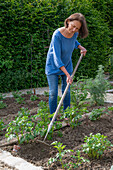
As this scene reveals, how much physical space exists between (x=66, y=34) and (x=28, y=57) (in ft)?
12.1

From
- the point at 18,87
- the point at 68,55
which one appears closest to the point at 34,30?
the point at 18,87

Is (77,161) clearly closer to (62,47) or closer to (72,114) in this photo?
(72,114)

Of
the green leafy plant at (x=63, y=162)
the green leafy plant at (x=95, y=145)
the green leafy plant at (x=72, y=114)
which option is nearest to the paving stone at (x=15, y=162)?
the green leafy plant at (x=63, y=162)

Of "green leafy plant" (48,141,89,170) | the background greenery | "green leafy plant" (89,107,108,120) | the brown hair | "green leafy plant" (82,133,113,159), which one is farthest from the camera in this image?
the background greenery

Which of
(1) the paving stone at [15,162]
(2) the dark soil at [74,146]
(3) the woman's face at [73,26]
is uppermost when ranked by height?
(3) the woman's face at [73,26]

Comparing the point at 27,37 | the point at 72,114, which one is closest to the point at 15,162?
the point at 72,114

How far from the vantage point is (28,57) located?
668 centimetres

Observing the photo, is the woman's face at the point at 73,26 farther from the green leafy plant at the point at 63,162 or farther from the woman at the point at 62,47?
the green leafy plant at the point at 63,162

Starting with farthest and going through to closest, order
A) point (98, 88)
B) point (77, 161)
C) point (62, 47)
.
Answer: point (98, 88) → point (62, 47) → point (77, 161)

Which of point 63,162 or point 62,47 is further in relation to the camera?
point 62,47

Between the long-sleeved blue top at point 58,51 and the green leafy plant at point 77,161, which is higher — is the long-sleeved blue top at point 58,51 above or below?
above

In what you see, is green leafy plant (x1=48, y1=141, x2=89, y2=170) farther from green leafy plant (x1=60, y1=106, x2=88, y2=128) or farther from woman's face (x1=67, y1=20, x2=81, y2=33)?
woman's face (x1=67, y1=20, x2=81, y2=33)

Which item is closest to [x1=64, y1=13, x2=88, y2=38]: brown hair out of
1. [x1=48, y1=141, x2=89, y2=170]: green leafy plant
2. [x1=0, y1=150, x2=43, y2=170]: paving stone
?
[x1=48, y1=141, x2=89, y2=170]: green leafy plant


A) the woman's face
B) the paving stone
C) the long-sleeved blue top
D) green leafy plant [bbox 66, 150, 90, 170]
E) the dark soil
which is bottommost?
the dark soil
